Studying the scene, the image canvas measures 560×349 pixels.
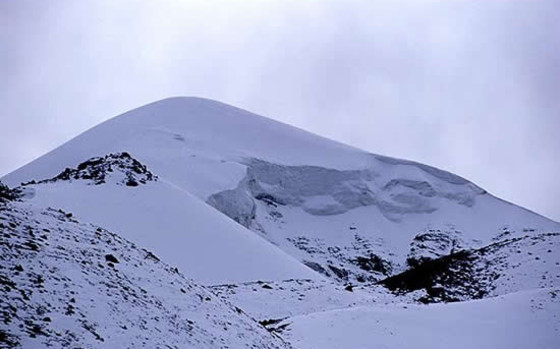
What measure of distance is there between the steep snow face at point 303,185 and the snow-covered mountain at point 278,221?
9.5 inches

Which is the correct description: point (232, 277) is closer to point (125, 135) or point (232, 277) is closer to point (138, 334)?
point (138, 334)

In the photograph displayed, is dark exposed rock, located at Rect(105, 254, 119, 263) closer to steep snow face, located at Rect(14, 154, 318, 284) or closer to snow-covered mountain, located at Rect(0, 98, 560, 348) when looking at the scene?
snow-covered mountain, located at Rect(0, 98, 560, 348)

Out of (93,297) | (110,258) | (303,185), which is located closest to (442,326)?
(110,258)

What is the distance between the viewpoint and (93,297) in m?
13.2

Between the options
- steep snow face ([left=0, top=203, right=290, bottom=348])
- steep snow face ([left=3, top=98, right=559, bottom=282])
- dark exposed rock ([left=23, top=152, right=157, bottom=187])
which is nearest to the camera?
steep snow face ([left=0, top=203, right=290, bottom=348])

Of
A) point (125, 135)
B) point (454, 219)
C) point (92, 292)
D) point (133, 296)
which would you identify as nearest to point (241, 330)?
point (133, 296)

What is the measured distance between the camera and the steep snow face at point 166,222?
36.4 metres

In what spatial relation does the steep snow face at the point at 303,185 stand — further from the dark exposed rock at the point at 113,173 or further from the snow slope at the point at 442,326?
the snow slope at the point at 442,326

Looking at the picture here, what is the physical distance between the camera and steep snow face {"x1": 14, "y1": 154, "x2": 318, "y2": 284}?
3638cm

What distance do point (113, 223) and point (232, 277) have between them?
280 inches

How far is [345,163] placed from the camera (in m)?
96.2

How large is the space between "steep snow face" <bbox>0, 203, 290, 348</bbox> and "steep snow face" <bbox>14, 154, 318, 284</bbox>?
18.7 meters

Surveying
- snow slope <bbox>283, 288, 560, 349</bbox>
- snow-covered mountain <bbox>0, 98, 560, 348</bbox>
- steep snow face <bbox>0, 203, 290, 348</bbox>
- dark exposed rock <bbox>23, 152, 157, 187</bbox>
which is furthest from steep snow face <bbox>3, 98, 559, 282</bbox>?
steep snow face <bbox>0, 203, 290, 348</bbox>

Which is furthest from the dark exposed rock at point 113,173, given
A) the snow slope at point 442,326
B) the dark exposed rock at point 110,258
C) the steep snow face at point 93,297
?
the dark exposed rock at point 110,258
